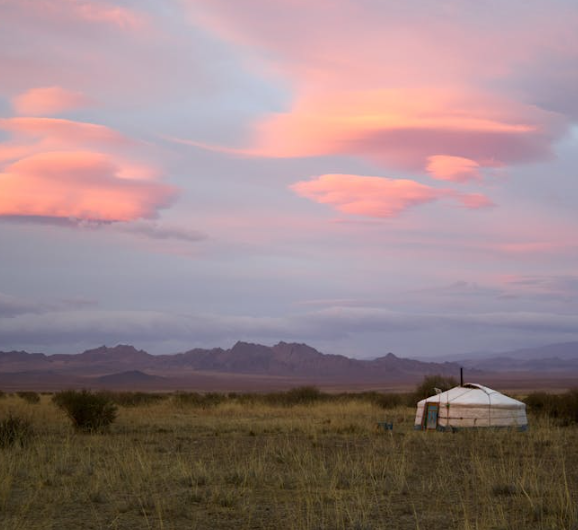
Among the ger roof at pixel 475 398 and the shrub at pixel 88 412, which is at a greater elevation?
the ger roof at pixel 475 398

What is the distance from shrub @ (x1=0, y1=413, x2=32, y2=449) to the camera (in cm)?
2022

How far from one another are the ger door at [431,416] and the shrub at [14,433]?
1324cm

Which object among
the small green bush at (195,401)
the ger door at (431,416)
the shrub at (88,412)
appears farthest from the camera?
the small green bush at (195,401)

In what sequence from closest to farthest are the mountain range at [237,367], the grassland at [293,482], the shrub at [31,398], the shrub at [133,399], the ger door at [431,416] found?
1. the grassland at [293,482]
2. the ger door at [431,416]
3. the shrub at [133,399]
4. the shrub at [31,398]
5. the mountain range at [237,367]

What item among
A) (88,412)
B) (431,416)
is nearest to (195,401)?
(88,412)

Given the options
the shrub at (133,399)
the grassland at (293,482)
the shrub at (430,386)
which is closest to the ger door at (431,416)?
the grassland at (293,482)

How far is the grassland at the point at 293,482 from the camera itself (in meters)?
11.6

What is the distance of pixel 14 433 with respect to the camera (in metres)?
21.1

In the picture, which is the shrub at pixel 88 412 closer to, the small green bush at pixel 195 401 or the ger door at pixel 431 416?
the ger door at pixel 431 416

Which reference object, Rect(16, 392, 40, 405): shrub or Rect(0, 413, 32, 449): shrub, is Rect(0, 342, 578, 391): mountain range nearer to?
Rect(16, 392, 40, 405): shrub

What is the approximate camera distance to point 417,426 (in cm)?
2812

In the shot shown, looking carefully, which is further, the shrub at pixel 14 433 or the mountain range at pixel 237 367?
the mountain range at pixel 237 367

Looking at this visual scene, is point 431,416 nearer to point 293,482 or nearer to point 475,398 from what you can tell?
point 475,398

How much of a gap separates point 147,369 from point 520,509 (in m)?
177
